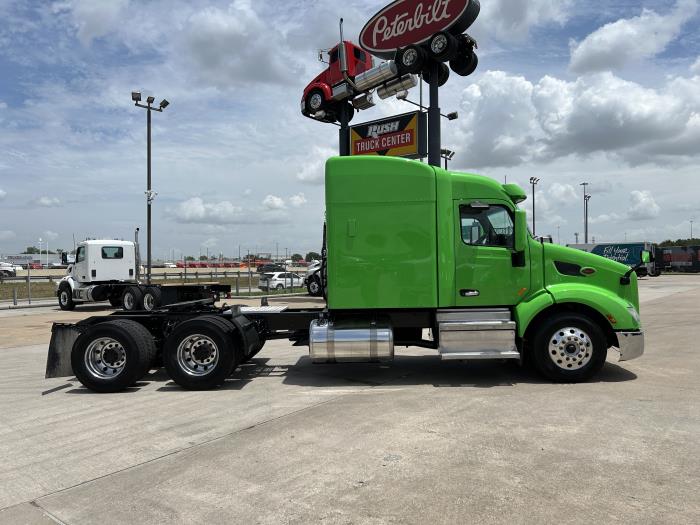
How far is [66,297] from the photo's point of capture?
2162 centimetres

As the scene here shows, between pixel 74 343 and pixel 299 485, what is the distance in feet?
15.9

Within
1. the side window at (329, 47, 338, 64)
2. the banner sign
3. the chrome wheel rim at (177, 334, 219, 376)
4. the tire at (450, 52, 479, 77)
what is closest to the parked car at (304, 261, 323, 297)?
the chrome wheel rim at (177, 334, 219, 376)

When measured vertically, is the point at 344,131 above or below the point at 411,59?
below

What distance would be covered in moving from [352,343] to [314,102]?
14.5 meters

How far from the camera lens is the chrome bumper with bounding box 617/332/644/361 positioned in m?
7.01

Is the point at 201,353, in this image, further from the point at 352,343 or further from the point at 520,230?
the point at 520,230

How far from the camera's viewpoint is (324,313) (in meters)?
7.70

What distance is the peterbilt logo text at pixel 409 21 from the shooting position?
A: 52.0ft

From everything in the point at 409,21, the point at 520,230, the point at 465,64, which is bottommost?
the point at 520,230

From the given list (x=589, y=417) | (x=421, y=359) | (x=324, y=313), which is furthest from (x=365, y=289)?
(x=589, y=417)

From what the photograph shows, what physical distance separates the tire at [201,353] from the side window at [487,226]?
351 centimetres

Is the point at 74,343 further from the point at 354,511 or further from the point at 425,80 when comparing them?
the point at 425,80

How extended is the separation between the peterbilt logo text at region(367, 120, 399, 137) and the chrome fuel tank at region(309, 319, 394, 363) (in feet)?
42.0

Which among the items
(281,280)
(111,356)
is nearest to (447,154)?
(281,280)
